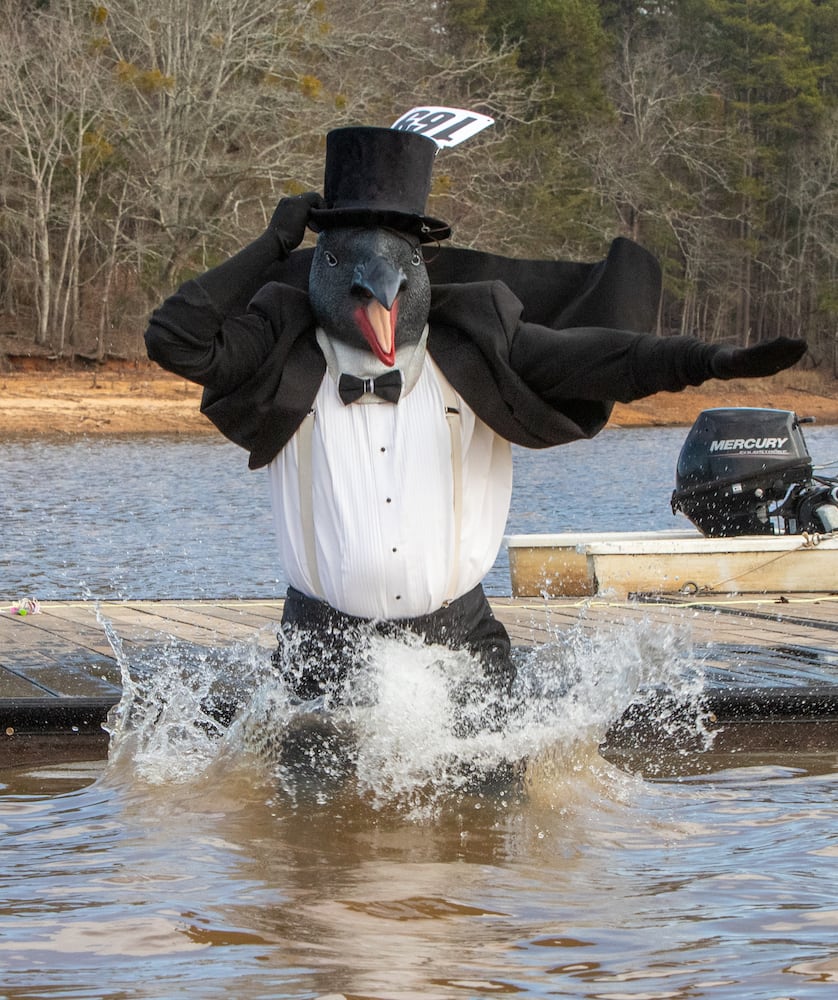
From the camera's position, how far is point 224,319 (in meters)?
4.26

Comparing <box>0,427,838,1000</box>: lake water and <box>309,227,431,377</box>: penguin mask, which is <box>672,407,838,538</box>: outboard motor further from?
<box>309,227,431,377</box>: penguin mask

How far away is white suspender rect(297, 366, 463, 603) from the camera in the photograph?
14.1ft

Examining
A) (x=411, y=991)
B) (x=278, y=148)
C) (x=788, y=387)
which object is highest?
(x=278, y=148)

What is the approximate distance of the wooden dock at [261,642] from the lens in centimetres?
529

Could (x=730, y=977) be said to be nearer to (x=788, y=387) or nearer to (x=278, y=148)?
(x=278, y=148)

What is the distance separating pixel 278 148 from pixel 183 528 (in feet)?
75.6

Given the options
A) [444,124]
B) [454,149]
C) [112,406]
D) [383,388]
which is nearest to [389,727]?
[383,388]

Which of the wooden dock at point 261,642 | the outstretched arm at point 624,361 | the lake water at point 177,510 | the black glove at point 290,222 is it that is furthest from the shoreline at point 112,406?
the black glove at point 290,222

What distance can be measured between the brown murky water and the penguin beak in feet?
2.70

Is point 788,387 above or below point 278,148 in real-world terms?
below

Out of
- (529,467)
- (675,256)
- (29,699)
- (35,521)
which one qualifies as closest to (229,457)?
(529,467)

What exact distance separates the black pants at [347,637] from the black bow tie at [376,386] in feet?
1.91

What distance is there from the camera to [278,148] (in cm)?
Result: 3838

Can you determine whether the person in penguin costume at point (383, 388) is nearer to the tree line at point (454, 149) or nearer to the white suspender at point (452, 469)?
the white suspender at point (452, 469)
